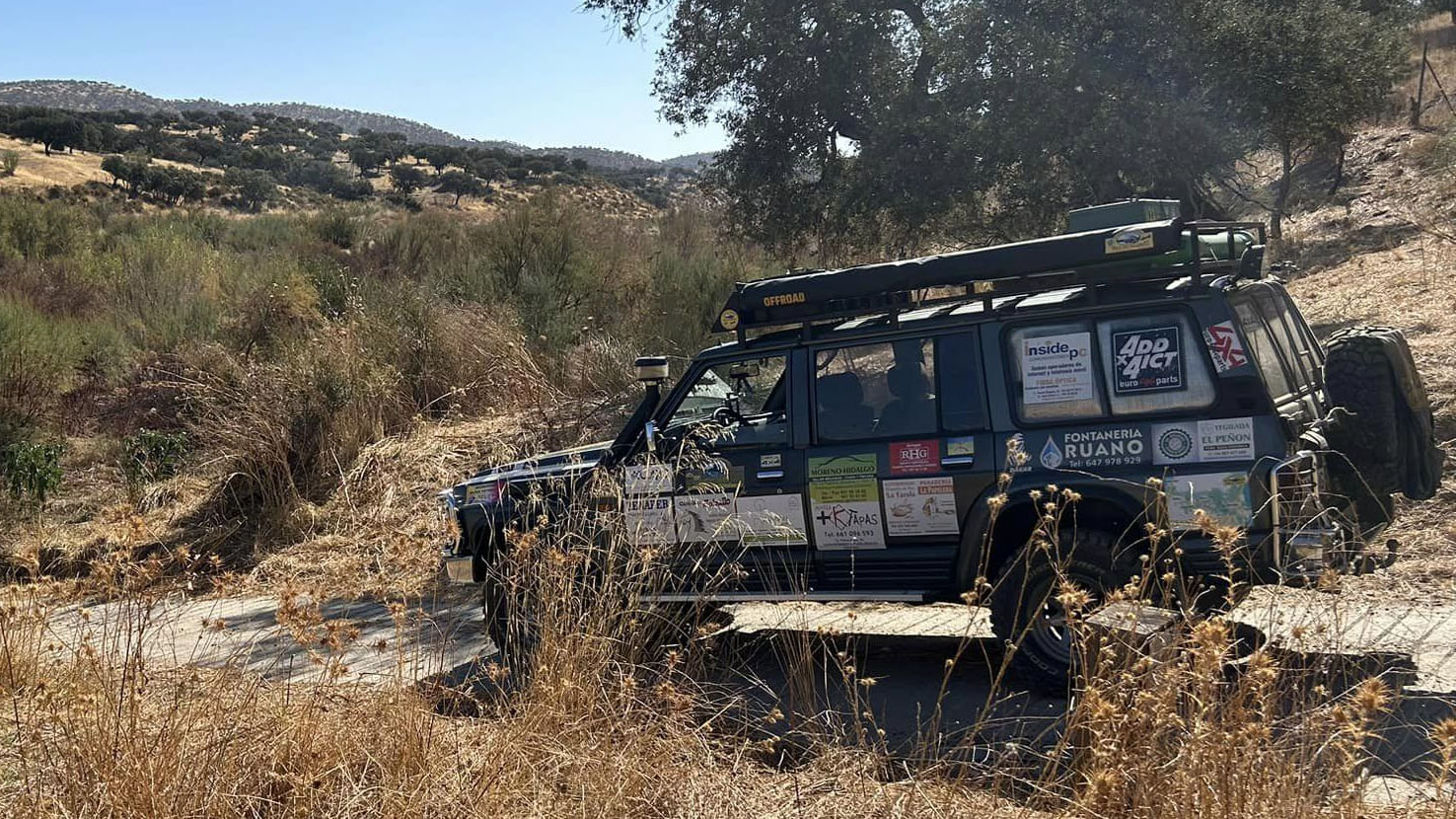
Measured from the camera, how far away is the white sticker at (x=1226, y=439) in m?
5.11

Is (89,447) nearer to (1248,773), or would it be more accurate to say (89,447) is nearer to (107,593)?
(107,593)

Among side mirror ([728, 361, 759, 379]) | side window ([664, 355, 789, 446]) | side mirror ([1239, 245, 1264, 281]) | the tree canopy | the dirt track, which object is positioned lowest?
the dirt track

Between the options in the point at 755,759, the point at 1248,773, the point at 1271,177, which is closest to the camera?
the point at 1248,773

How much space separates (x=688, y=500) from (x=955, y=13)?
8.34 metres

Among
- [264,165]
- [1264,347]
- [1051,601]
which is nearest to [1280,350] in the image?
[1264,347]

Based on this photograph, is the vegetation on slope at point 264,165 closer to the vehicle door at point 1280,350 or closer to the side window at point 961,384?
the side window at point 961,384

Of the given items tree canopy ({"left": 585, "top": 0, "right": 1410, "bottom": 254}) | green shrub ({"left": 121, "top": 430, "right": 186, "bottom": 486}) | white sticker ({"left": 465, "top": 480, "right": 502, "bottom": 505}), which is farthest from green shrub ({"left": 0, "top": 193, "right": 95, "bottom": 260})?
white sticker ({"left": 465, "top": 480, "right": 502, "bottom": 505})

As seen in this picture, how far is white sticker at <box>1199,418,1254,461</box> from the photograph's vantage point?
5105 millimetres

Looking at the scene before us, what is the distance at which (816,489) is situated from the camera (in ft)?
19.9

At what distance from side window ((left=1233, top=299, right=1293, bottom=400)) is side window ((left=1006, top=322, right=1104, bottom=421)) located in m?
0.70

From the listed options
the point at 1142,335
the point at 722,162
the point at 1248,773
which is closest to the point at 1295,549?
the point at 1142,335

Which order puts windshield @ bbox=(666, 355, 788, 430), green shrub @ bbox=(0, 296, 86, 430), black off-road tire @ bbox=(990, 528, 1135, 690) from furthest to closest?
1. green shrub @ bbox=(0, 296, 86, 430)
2. windshield @ bbox=(666, 355, 788, 430)
3. black off-road tire @ bbox=(990, 528, 1135, 690)

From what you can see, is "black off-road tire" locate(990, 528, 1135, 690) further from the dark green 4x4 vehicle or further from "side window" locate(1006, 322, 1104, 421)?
"side window" locate(1006, 322, 1104, 421)

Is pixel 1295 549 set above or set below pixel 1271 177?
below
